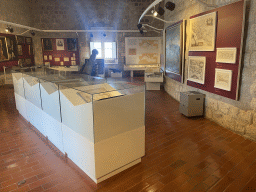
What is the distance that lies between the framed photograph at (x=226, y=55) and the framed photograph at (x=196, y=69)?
543mm

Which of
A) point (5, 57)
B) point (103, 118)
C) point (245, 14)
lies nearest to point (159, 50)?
point (5, 57)

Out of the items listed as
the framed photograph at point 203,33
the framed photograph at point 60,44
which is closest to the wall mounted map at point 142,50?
the framed photograph at point 60,44

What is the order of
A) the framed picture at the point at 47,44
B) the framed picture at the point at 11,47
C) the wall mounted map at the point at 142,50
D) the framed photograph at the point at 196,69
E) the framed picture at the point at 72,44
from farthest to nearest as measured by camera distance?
the wall mounted map at the point at 142,50 → the framed picture at the point at 72,44 → the framed picture at the point at 47,44 → the framed picture at the point at 11,47 → the framed photograph at the point at 196,69

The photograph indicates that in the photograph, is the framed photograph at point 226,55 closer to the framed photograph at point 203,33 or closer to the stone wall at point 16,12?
the framed photograph at point 203,33

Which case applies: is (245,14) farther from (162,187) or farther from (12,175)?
(12,175)

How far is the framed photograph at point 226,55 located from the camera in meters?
3.92

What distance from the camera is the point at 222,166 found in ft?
9.65

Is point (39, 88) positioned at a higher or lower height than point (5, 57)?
lower

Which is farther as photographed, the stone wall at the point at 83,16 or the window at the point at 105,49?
the window at the point at 105,49

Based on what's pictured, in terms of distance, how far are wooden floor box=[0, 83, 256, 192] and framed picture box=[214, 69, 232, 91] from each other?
922mm

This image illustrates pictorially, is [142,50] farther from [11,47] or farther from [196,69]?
[196,69]

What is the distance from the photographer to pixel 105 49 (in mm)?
13391

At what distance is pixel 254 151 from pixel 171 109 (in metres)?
2.73

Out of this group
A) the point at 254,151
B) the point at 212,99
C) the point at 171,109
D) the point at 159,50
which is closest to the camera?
the point at 254,151
